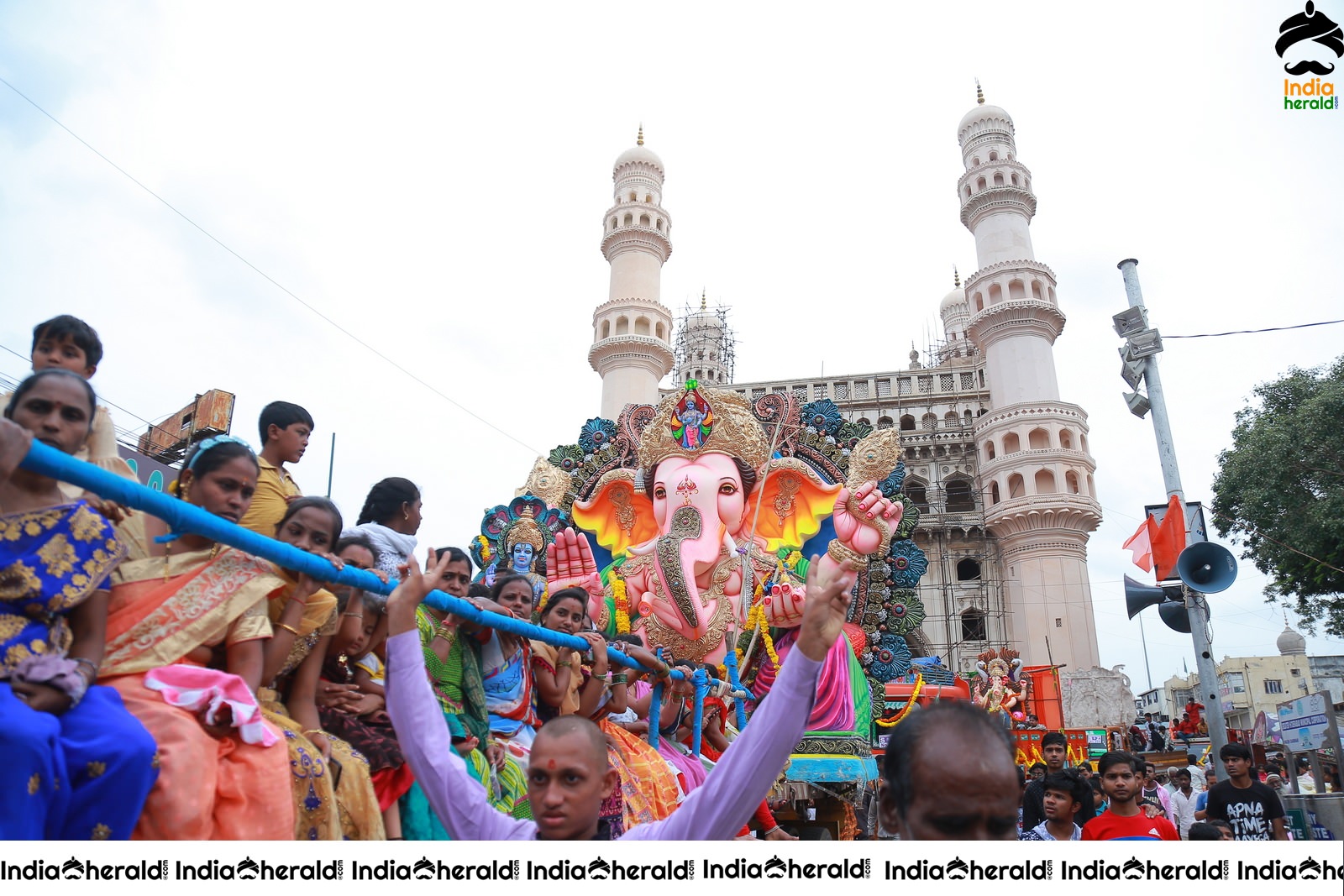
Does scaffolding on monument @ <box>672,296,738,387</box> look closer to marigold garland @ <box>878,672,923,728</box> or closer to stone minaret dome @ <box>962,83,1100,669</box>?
stone minaret dome @ <box>962,83,1100,669</box>

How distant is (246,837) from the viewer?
2.07 metres

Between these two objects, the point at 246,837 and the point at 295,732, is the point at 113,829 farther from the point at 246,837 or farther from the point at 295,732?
the point at 295,732

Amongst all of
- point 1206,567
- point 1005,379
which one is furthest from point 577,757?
point 1005,379

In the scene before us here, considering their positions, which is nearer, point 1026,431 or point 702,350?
point 1026,431

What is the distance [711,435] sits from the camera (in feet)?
31.8

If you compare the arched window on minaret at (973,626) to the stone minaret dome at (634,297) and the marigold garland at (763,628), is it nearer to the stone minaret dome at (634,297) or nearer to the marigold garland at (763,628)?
the stone minaret dome at (634,297)

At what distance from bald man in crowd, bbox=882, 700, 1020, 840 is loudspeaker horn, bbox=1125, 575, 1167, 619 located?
7499mm

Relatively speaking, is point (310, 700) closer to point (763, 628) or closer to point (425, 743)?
point (425, 743)

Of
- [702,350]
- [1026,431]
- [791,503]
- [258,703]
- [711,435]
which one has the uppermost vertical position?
[702,350]

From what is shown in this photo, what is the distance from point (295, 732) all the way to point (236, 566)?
479mm

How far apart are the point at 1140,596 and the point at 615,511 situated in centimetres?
555

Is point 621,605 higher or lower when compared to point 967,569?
lower

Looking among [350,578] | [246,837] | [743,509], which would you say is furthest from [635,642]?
[743,509]

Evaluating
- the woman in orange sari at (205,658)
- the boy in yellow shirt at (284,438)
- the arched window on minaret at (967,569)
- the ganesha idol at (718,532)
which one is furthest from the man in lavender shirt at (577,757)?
the arched window on minaret at (967,569)
